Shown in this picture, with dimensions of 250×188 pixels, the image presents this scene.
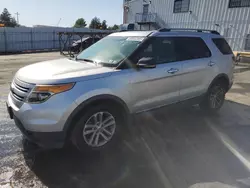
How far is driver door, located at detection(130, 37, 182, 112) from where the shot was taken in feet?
12.1

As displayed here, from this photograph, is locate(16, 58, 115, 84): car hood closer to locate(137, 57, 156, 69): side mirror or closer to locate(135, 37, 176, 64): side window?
locate(137, 57, 156, 69): side mirror

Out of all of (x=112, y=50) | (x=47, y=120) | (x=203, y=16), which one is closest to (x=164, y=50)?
(x=112, y=50)

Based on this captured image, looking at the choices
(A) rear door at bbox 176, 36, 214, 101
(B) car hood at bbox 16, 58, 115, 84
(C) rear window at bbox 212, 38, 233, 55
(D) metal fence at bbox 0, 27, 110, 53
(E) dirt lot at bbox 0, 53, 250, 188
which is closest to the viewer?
(E) dirt lot at bbox 0, 53, 250, 188

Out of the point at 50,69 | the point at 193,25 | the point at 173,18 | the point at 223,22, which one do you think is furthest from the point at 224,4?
→ the point at 50,69

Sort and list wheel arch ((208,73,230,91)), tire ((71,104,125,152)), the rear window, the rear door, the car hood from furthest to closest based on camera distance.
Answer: the rear window → wheel arch ((208,73,230,91)) → the rear door → tire ((71,104,125,152)) → the car hood

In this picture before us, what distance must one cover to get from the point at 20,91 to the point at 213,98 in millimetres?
4001

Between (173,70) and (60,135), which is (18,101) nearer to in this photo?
(60,135)

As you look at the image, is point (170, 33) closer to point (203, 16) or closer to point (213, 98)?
point (213, 98)

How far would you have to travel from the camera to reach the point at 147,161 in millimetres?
Answer: 3393

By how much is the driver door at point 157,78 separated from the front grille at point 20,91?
57.1 inches

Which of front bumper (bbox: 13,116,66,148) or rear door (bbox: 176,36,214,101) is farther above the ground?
rear door (bbox: 176,36,214,101)

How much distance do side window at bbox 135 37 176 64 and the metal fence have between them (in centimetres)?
2133

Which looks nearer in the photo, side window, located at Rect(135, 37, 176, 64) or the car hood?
the car hood

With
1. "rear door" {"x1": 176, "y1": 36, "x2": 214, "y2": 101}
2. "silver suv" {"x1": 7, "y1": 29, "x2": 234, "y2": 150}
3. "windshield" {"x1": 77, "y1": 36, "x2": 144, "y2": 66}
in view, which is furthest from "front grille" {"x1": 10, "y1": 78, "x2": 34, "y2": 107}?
"rear door" {"x1": 176, "y1": 36, "x2": 214, "y2": 101}
